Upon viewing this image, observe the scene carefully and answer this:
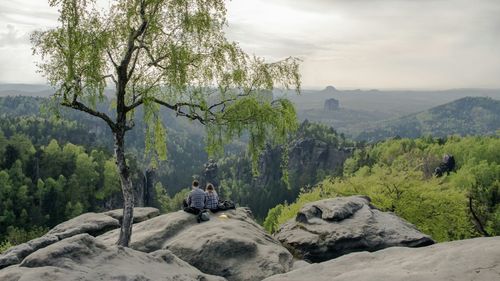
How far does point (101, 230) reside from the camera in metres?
27.2

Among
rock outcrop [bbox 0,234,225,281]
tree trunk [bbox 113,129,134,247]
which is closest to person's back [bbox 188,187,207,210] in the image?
tree trunk [bbox 113,129,134,247]

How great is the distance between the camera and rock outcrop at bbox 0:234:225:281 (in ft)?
31.8

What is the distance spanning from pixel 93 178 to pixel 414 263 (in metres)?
139

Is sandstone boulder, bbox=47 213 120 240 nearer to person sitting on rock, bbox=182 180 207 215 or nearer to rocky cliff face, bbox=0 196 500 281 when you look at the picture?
rocky cliff face, bbox=0 196 500 281

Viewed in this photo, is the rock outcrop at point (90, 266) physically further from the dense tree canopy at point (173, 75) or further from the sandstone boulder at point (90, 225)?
the sandstone boulder at point (90, 225)

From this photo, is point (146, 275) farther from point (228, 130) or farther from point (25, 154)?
point (25, 154)

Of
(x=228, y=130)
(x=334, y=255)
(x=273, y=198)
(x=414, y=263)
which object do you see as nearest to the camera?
(x=414, y=263)

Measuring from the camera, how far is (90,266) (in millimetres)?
10617

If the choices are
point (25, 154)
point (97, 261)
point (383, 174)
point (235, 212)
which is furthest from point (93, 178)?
point (97, 261)

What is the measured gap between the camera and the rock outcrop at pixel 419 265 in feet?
28.4

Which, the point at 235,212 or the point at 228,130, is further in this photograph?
the point at 235,212

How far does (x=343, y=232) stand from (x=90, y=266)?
15710mm

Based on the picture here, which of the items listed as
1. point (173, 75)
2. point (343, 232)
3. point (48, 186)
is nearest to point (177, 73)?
point (173, 75)

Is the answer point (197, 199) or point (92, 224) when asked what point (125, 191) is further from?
point (92, 224)
